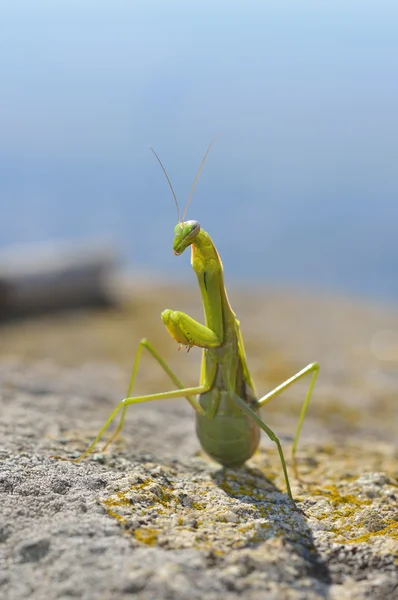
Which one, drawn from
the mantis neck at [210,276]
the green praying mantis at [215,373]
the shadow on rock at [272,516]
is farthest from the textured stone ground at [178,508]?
the mantis neck at [210,276]

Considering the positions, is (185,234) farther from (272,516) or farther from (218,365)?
(272,516)

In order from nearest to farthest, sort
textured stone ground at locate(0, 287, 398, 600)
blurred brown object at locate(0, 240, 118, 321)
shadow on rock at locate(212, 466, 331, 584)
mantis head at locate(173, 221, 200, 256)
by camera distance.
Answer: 1. textured stone ground at locate(0, 287, 398, 600)
2. shadow on rock at locate(212, 466, 331, 584)
3. mantis head at locate(173, 221, 200, 256)
4. blurred brown object at locate(0, 240, 118, 321)

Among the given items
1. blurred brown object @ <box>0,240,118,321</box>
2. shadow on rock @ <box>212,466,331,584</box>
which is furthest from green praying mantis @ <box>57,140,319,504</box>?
blurred brown object @ <box>0,240,118,321</box>

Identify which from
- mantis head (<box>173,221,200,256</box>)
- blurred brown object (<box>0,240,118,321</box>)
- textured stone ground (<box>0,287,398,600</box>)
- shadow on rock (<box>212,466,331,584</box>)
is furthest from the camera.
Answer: blurred brown object (<box>0,240,118,321</box>)

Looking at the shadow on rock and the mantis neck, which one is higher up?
the mantis neck

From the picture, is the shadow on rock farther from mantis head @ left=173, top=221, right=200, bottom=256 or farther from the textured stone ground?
mantis head @ left=173, top=221, right=200, bottom=256

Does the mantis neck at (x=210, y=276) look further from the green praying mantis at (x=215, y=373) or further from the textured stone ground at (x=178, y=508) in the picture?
the textured stone ground at (x=178, y=508)

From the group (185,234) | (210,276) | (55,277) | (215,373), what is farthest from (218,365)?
(55,277)
